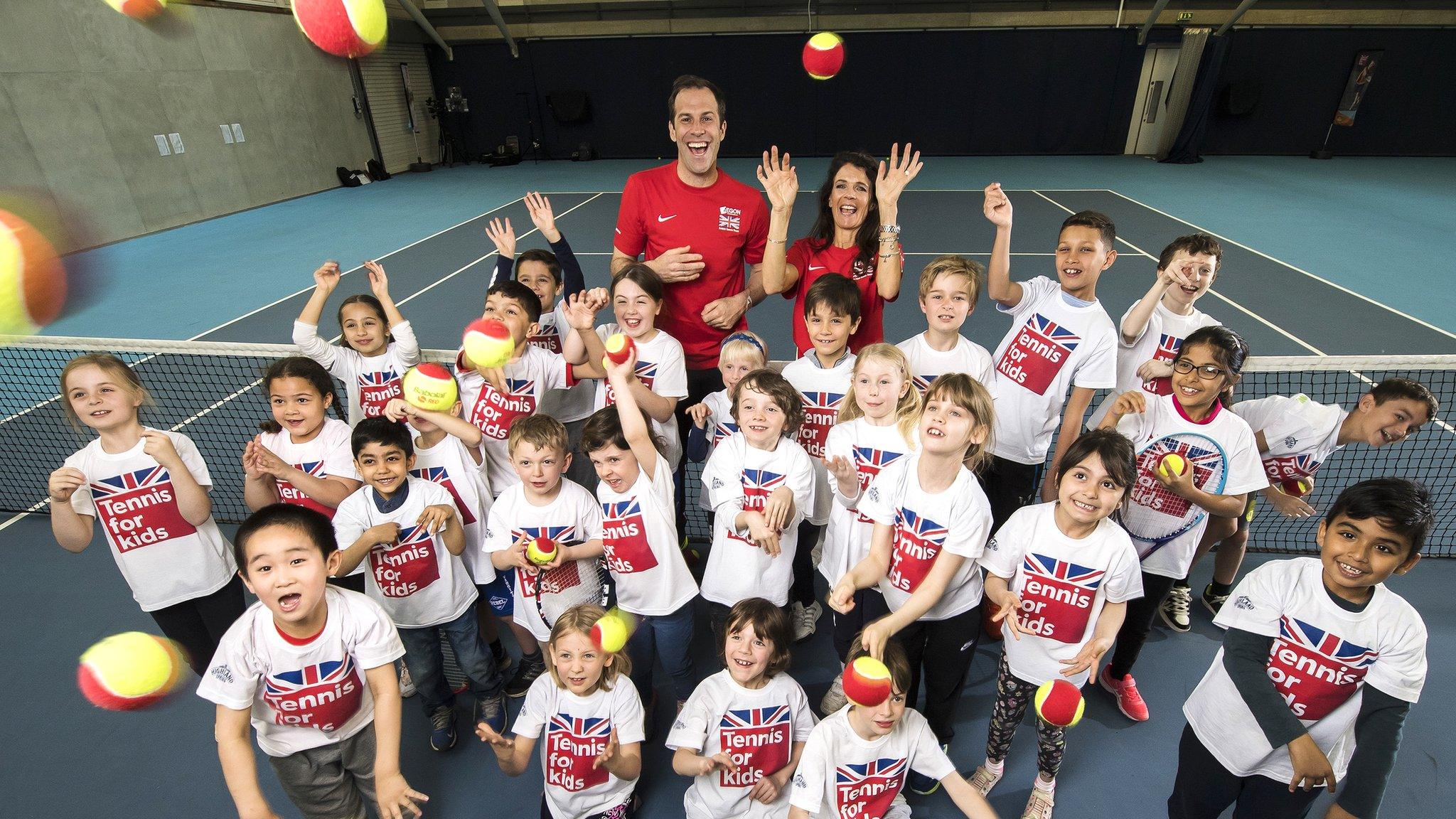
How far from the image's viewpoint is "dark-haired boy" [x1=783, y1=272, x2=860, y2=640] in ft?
11.3

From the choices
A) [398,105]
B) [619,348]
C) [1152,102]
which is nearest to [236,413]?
[619,348]

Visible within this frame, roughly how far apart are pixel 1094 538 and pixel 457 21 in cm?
2559

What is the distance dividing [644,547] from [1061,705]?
1.73m

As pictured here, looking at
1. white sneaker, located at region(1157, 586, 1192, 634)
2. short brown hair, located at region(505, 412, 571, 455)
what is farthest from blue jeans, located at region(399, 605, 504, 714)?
white sneaker, located at region(1157, 586, 1192, 634)

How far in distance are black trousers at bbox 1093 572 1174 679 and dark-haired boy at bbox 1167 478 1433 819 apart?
2.81ft

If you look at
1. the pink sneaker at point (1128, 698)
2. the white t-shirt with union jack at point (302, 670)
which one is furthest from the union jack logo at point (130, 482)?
the pink sneaker at point (1128, 698)

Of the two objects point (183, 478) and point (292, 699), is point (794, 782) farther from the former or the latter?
point (183, 478)

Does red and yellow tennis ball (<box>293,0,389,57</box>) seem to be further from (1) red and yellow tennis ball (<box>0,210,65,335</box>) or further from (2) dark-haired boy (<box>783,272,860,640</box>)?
(2) dark-haired boy (<box>783,272,860,640</box>)

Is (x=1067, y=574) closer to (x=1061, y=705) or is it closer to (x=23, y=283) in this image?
(x=1061, y=705)

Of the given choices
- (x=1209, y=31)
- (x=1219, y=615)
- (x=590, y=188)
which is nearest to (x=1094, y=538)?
(x=1219, y=615)

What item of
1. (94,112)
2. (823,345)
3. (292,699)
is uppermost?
(94,112)

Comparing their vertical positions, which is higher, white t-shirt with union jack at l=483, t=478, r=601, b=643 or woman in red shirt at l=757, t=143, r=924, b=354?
woman in red shirt at l=757, t=143, r=924, b=354

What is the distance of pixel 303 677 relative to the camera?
8.09 feet

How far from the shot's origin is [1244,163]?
1909 cm
